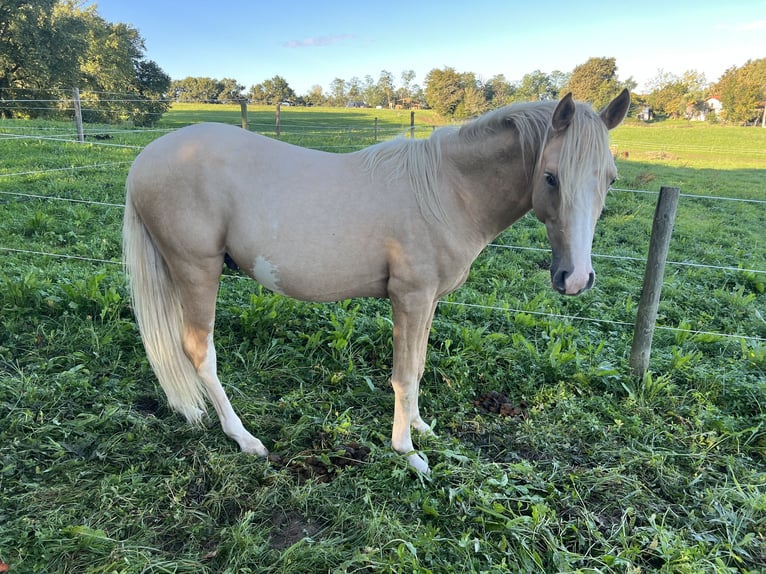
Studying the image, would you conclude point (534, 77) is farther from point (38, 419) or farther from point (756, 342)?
point (38, 419)

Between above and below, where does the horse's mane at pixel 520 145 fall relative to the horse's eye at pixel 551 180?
above

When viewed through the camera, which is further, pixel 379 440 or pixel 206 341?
pixel 379 440

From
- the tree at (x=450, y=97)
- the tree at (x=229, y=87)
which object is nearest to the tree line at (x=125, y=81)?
the tree at (x=450, y=97)

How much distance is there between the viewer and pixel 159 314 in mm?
2248

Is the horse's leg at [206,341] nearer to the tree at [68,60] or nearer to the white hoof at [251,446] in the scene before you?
the white hoof at [251,446]

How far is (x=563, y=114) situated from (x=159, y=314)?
2099 mm

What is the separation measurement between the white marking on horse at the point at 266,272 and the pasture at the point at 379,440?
2.73 feet

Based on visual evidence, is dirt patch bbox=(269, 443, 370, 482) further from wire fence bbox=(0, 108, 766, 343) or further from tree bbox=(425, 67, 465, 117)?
tree bbox=(425, 67, 465, 117)

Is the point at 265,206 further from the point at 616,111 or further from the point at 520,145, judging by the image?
the point at 616,111

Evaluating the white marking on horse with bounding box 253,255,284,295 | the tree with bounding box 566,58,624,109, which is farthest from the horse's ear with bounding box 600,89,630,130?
the tree with bounding box 566,58,624,109

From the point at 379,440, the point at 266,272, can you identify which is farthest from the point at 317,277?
the point at 379,440

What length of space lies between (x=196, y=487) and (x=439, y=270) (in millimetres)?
1502

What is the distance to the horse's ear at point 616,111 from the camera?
1697mm

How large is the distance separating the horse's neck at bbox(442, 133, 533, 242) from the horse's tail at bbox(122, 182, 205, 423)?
1.50 metres
